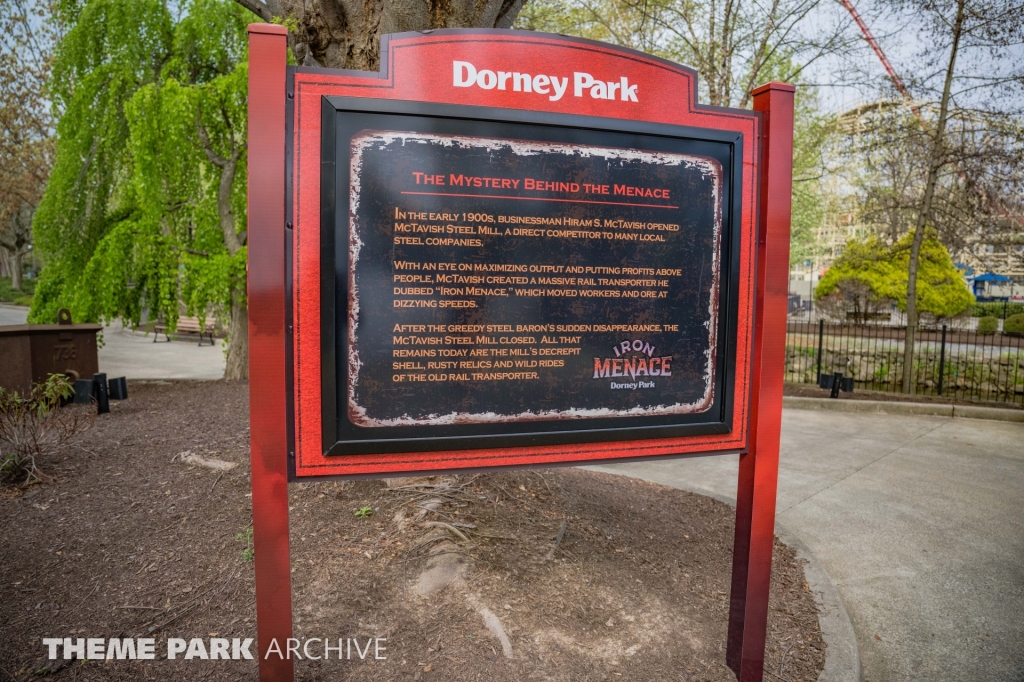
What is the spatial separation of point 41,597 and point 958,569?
19.5ft

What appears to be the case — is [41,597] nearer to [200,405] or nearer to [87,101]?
[200,405]

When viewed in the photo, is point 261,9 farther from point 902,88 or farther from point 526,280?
point 902,88

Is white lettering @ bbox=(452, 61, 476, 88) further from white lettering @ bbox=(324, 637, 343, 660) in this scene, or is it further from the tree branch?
the tree branch

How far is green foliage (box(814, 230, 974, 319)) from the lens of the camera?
1886 cm

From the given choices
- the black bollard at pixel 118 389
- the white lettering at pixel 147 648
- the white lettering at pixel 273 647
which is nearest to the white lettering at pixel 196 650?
the white lettering at pixel 147 648

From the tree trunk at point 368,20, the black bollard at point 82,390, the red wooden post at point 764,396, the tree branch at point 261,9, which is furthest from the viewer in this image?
the black bollard at point 82,390

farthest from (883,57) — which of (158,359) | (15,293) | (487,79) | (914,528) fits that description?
(15,293)

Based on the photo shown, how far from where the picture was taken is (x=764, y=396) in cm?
285

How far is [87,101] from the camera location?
388 inches

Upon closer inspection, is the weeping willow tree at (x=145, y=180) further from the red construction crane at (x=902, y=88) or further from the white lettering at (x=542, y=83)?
the red construction crane at (x=902, y=88)

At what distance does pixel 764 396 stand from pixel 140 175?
9.32 meters

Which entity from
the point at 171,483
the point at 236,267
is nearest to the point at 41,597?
the point at 171,483

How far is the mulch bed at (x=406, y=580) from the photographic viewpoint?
2.92 metres

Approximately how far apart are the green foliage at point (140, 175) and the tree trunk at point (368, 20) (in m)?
5.32
